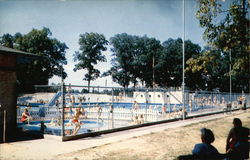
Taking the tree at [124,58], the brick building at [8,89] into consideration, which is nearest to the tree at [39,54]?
the tree at [124,58]

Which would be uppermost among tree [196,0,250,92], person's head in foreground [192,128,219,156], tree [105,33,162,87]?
tree [105,33,162,87]

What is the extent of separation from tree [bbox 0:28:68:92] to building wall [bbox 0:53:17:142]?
135ft

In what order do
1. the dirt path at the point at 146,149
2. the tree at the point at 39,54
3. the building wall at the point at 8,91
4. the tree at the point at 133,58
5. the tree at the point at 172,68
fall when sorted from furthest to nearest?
the tree at the point at 133,58 → the tree at the point at 172,68 → the tree at the point at 39,54 → the building wall at the point at 8,91 → the dirt path at the point at 146,149

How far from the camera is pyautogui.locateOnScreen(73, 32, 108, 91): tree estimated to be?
7281 cm

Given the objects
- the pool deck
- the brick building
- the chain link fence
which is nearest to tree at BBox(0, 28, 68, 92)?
the chain link fence

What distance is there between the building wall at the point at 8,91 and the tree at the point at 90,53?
198 ft

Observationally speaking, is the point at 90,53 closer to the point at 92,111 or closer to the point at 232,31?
the point at 92,111

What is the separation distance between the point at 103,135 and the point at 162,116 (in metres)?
7.96

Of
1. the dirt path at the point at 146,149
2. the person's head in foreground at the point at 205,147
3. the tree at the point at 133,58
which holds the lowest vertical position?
the dirt path at the point at 146,149

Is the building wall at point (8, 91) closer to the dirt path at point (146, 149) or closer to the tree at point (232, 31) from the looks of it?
the dirt path at point (146, 149)

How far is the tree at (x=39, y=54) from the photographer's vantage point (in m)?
54.3

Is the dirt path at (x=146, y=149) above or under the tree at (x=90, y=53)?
under

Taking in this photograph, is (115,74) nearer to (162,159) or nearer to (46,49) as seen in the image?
(46,49)

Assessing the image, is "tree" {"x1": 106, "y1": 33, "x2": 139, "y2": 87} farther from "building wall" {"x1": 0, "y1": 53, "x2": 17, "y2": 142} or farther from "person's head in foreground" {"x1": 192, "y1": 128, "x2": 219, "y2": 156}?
"person's head in foreground" {"x1": 192, "y1": 128, "x2": 219, "y2": 156}
